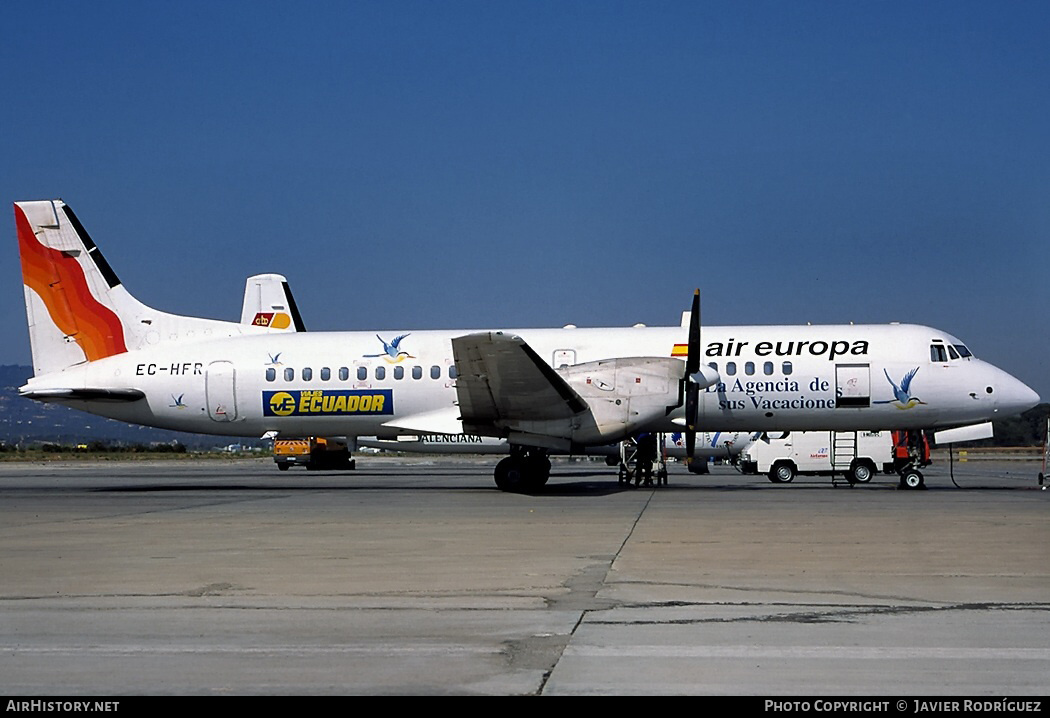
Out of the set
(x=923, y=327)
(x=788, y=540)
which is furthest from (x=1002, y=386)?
(x=788, y=540)

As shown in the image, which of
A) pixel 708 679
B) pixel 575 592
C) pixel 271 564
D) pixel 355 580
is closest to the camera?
pixel 708 679

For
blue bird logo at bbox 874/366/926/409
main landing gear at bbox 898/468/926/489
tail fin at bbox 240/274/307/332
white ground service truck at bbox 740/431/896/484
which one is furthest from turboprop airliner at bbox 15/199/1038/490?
tail fin at bbox 240/274/307/332

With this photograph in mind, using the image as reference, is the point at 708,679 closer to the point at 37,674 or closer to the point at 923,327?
the point at 37,674

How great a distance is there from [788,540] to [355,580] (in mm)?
6264

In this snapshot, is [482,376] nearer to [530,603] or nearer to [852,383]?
[852,383]

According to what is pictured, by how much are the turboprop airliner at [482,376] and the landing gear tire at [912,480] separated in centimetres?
149

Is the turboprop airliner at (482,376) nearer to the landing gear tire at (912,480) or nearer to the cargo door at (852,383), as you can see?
the cargo door at (852,383)

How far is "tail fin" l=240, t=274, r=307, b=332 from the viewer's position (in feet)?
153

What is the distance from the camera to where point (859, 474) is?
36.0m

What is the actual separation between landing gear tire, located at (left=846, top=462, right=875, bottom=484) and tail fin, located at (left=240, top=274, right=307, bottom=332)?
23967mm

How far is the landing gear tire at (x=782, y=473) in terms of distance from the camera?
38969mm

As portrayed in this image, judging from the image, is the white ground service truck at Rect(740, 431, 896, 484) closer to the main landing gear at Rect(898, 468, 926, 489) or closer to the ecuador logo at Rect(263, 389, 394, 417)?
the main landing gear at Rect(898, 468, 926, 489)

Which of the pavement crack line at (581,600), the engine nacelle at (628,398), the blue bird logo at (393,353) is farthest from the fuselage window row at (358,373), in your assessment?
the pavement crack line at (581,600)
